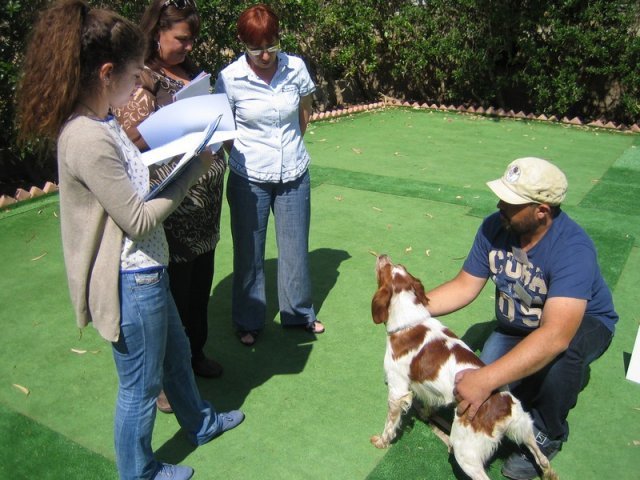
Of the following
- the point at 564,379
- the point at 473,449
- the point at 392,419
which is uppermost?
the point at 564,379

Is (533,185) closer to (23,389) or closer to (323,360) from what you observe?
(323,360)

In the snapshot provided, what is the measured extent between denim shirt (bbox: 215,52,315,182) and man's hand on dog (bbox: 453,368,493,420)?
Answer: 1609 mm

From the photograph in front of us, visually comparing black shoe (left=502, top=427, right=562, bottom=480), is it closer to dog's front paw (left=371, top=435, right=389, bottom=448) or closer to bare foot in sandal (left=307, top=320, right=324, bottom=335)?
dog's front paw (left=371, top=435, right=389, bottom=448)

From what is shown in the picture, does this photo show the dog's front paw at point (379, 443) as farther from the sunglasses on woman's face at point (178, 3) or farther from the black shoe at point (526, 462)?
the sunglasses on woman's face at point (178, 3)

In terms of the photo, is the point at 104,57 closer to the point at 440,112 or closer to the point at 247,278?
the point at 247,278

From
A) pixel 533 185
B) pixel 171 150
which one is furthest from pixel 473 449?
pixel 171 150

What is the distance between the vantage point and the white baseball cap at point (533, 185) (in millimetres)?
2471

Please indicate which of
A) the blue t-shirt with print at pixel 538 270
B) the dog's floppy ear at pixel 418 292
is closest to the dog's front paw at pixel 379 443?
the dog's floppy ear at pixel 418 292

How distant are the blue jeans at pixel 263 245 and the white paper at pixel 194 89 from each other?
34.0 inches

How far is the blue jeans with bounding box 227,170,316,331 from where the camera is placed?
350 centimetres

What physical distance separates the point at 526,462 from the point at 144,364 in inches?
71.1

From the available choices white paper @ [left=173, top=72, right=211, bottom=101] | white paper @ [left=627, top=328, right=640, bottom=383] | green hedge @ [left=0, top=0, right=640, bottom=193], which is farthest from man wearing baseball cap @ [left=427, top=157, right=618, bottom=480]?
green hedge @ [left=0, top=0, right=640, bottom=193]

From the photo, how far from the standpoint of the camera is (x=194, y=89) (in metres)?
2.58

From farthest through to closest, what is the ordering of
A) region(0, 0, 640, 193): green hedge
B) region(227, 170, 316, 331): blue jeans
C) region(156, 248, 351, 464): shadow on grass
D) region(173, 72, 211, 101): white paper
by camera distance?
region(0, 0, 640, 193): green hedge → region(227, 170, 316, 331): blue jeans → region(156, 248, 351, 464): shadow on grass → region(173, 72, 211, 101): white paper
